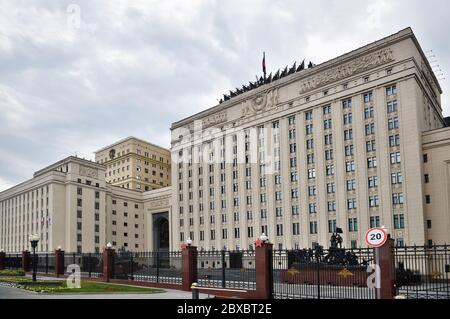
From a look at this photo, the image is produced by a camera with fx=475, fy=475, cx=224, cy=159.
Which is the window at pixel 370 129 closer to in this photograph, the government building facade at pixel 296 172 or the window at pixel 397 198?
the government building facade at pixel 296 172

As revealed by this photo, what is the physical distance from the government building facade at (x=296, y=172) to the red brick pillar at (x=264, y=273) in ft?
128

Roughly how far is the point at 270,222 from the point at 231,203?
952 centimetres

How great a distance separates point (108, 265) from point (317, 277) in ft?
63.0

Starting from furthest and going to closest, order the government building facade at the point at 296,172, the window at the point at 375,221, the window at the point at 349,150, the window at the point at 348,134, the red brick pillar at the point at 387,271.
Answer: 1. the window at the point at 348,134
2. the window at the point at 349,150
3. the window at the point at 375,221
4. the government building facade at the point at 296,172
5. the red brick pillar at the point at 387,271

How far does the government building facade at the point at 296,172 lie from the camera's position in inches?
2346

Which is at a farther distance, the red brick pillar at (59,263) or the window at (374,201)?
the window at (374,201)

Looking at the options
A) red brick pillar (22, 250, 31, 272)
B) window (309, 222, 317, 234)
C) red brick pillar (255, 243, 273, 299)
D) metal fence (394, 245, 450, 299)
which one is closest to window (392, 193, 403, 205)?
window (309, 222, 317, 234)

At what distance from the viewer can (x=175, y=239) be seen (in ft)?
297

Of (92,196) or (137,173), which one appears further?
(137,173)

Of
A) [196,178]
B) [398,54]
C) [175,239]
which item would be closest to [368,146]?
[398,54]

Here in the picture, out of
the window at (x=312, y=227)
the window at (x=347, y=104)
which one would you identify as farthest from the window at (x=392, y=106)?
the window at (x=312, y=227)

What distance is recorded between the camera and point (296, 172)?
71500 mm
